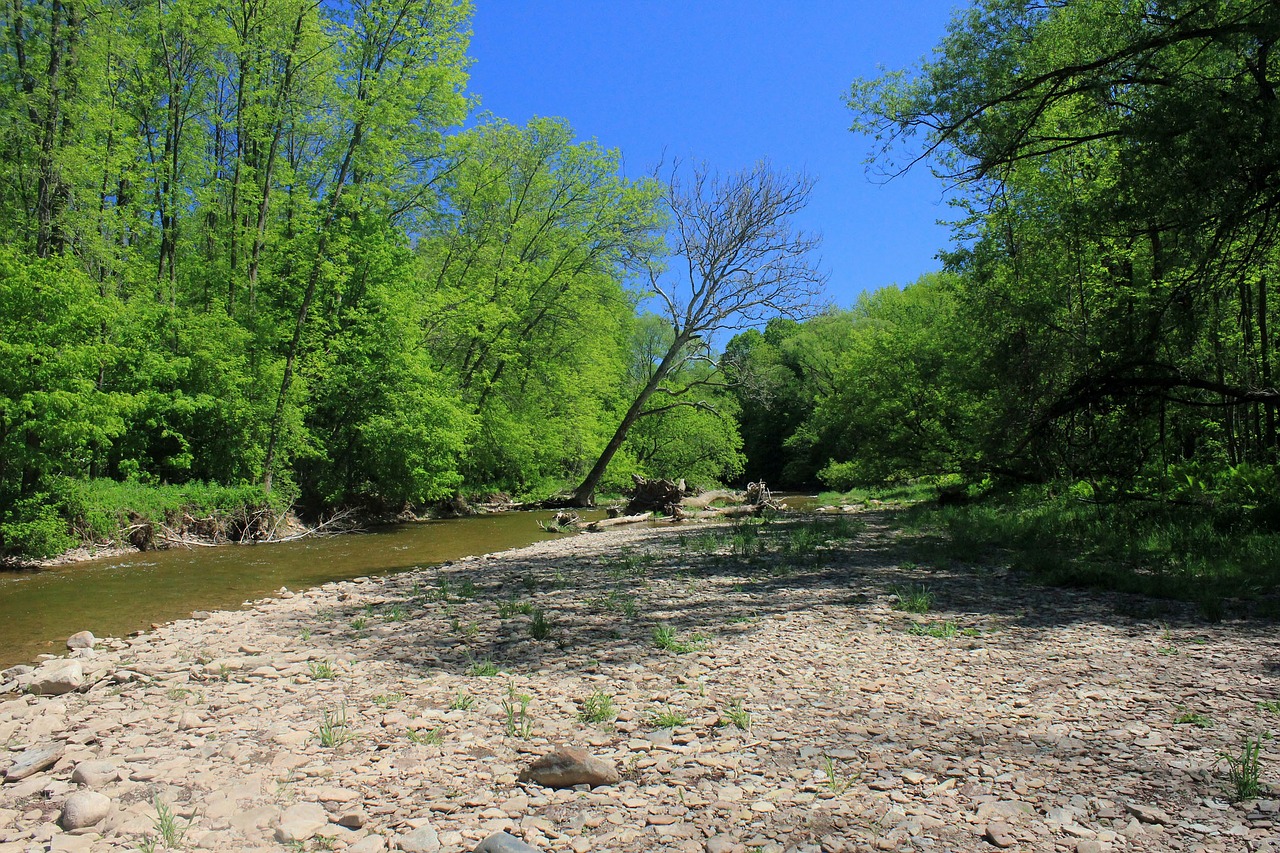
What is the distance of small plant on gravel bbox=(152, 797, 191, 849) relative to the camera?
3590mm

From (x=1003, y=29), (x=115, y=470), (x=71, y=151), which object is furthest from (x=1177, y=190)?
(x=115, y=470)

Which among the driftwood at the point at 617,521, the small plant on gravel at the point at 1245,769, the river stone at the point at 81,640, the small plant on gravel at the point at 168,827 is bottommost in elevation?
the driftwood at the point at 617,521

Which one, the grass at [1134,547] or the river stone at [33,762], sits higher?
the grass at [1134,547]

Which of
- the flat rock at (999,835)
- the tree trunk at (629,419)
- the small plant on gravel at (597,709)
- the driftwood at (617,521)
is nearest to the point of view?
the flat rock at (999,835)

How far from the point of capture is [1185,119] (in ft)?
27.0

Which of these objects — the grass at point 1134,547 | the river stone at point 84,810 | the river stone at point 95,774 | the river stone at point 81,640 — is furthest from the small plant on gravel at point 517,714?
the grass at point 1134,547

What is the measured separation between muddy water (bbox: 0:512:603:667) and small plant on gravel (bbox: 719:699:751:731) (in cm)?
798

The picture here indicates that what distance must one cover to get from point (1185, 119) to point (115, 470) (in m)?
22.9

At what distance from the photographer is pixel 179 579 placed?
41.6ft

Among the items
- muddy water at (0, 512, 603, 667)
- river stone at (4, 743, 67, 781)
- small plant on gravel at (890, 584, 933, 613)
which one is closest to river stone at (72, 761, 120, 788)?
river stone at (4, 743, 67, 781)

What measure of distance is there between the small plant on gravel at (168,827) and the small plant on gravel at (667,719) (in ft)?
8.98

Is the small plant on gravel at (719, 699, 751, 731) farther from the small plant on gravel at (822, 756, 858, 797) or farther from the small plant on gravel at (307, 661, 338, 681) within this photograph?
the small plant on gravel at (307, 661, 338, 681)

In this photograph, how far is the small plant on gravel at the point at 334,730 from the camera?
15.6ft

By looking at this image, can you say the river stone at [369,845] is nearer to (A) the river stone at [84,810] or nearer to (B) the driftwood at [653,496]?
(A) the river stone at [84,810]
